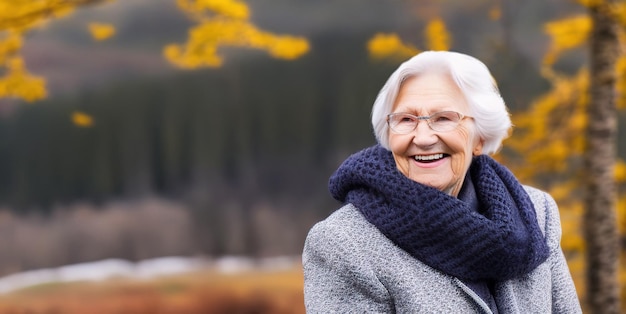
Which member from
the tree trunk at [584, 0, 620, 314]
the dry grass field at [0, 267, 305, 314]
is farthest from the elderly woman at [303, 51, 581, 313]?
the dry grass field at [0, 267, 305, 314]

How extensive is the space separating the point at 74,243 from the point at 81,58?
1245 mm

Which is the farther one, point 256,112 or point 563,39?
point 256,112

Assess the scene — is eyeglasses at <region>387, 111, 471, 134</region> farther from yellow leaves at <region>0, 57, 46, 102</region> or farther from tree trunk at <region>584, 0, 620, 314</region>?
yellow leaves at <region>0, 57, 46, 102</region>

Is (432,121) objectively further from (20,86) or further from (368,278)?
(20,86)

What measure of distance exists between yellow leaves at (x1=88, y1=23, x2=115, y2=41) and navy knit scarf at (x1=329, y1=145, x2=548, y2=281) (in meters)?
3.30

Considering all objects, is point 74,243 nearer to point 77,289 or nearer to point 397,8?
point 77,289

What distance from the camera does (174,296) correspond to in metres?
5.12

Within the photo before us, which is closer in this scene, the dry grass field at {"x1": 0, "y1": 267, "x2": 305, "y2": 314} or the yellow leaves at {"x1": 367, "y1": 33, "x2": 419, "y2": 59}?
the yellow leaves at {"x1": 367, "y1": 33, "x2": 419, "y2": 59}

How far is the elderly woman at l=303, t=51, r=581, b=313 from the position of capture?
149 cm

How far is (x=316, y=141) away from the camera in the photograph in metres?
5.32

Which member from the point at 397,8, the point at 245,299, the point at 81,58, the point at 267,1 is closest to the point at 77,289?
the point at 245,299

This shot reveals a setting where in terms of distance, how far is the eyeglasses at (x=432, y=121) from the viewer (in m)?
1.54

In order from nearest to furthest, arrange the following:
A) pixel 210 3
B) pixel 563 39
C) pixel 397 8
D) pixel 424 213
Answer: pixel 424 213, pixel 210 3, pixel 563 39, pixel 397 8

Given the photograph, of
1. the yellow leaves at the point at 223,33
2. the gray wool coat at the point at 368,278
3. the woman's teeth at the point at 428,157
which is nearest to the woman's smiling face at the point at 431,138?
the woman's teeth at the point at 428,157
